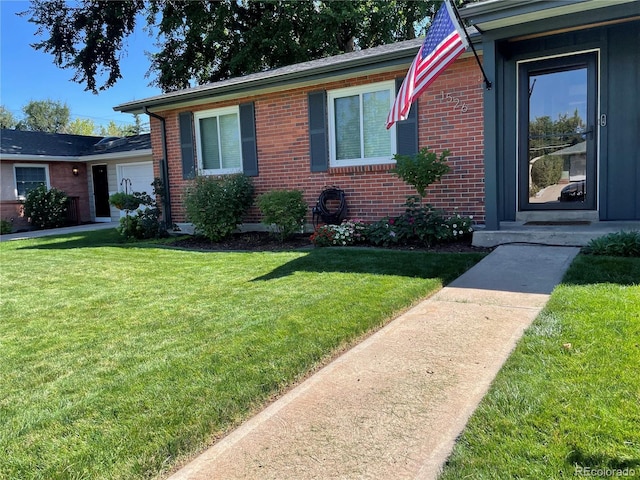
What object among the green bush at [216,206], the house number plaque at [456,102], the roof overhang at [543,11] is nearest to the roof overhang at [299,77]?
the house number plaque at [456,102]

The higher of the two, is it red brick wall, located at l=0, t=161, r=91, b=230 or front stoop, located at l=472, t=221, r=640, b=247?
red brick wall, located at l=0, t=161, r=91, b=230

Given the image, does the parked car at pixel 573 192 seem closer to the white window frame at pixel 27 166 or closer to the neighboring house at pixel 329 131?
the neighboring house at pixel 329 131

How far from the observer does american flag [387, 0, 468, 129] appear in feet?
16.3

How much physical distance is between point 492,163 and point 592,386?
4.09 metres

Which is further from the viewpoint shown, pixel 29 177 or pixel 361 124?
pixel 29 177

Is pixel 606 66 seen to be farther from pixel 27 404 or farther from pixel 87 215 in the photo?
pixel 87 215

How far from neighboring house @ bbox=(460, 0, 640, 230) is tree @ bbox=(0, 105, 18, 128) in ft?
161

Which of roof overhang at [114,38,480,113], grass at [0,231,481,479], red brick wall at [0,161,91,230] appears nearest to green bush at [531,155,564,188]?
grass at [0,231,481,479]

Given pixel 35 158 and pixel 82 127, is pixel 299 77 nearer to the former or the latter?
pixel 35 158

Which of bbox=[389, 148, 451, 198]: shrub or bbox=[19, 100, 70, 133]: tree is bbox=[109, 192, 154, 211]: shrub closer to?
bbox=[389, 148, 451, 198]: shrub

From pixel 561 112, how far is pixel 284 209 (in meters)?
4.21

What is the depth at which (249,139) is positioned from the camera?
8.89 m

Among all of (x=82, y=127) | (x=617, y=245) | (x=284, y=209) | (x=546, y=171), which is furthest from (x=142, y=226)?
(x=82, y=127)

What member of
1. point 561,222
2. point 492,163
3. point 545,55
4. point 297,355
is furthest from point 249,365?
point 545,55
